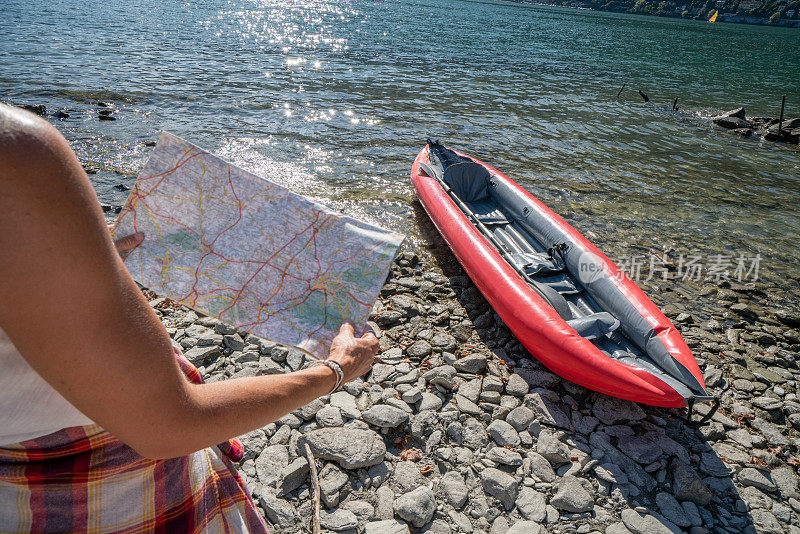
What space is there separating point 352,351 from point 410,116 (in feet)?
40.0

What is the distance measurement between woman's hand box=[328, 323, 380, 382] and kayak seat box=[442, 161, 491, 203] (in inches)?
240

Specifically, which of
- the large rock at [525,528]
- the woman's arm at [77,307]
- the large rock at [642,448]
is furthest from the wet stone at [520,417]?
the woman's arm at [77,307]

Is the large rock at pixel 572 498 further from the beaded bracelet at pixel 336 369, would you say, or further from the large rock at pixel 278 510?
the beaded bracelet at pixel 336 369

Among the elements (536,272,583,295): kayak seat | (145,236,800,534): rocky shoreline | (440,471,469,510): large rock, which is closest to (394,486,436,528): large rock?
(145,236,800,534): rocky shoreline

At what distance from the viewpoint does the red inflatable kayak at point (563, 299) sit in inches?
157

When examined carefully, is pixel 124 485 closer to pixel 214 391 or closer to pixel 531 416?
pixel 214 391

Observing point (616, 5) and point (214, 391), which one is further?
point (616, 5)

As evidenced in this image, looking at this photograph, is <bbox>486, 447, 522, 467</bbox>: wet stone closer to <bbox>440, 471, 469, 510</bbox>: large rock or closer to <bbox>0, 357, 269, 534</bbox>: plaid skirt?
<bbox>440, 471, 469, 510</bbox>: large rock

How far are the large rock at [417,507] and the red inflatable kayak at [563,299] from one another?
1.82 m

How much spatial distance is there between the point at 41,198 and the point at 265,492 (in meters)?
2.76

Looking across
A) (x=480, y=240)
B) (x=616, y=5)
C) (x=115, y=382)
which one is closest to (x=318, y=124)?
(x=480, y=240)

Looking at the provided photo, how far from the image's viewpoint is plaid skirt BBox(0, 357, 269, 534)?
1030 mm

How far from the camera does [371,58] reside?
20.2 m

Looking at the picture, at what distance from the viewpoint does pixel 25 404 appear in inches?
36.5
